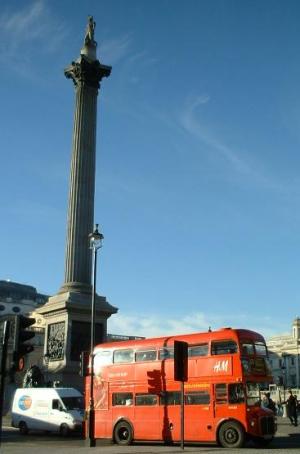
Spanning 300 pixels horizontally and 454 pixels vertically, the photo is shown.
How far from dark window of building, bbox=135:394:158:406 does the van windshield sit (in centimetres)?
814

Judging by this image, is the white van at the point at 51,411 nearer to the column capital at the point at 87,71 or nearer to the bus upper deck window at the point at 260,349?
the bus upper deck window at the point at 260,349

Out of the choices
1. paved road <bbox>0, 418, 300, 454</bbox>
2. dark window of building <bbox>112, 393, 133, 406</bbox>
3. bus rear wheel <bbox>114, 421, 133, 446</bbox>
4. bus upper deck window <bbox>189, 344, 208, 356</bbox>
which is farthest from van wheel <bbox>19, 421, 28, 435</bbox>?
bus upper deck window <bbox>189, 344, 208, 356</bbox>

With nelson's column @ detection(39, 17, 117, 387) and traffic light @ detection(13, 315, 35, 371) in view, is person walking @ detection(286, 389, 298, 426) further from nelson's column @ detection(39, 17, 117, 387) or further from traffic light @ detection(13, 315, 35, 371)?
traffic light @ detection(13, 315, 35, 371)

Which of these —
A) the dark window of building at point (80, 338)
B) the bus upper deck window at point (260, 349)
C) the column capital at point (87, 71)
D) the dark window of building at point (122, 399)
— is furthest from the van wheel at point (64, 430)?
the column capital at point (87, 71)

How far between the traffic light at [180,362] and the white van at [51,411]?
45.8ft

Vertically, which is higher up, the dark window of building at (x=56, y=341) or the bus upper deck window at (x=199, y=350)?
the dark window of building at (x=56, y=341)

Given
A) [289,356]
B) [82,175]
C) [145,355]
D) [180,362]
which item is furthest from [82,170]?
[289,356]

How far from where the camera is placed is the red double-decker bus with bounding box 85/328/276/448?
23453 millimetres

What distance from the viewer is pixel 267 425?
2361cm

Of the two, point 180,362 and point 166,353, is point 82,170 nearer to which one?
point 166,353

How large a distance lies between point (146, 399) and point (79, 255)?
2047cm

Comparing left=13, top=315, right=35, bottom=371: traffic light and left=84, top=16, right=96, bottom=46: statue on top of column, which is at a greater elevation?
left=84, top=16, right=96, bottom=46: statue on top of column

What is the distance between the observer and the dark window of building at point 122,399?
88.0 ft

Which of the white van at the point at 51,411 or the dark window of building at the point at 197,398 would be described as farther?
the white van at the point at 51,411
